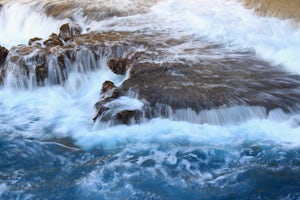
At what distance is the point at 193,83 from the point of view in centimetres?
663

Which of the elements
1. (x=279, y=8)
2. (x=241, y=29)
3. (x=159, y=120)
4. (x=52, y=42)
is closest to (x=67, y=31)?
(x=52, y=42)

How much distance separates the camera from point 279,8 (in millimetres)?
9195

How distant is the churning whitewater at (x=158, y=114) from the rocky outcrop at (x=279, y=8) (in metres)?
0.20

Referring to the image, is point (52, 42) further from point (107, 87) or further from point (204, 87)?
point (204, 87)

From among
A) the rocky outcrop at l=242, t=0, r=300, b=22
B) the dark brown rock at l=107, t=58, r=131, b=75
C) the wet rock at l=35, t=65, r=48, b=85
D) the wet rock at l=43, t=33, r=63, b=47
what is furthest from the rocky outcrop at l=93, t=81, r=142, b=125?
the rocky outcrop at l=242, t=0, r=300, b=22

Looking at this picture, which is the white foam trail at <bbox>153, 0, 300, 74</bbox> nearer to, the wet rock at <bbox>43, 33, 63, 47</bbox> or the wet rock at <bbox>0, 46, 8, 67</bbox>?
the wet rock at <bbox>43, 33, 63, 47</bbox>

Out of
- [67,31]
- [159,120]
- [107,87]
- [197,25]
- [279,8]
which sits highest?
[279,8]

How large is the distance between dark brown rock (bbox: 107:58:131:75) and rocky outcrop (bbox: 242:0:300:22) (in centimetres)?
376

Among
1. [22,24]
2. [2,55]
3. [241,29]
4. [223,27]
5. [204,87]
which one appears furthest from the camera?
→ [22,24]

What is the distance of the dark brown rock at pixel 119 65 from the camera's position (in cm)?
750

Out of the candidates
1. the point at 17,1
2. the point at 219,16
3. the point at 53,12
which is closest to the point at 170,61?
the point at 219,16

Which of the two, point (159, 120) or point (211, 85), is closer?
point (159, 120)

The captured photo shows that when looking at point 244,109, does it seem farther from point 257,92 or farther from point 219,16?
point 219,16

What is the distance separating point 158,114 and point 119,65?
1.75 meters
